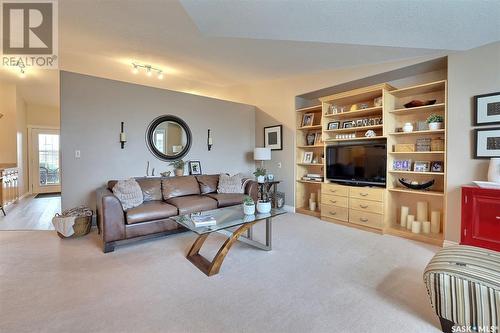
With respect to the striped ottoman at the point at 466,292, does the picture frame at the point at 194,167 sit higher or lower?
higher

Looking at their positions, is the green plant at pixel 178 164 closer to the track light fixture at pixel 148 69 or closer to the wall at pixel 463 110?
the track light fixture at pixel 148 69

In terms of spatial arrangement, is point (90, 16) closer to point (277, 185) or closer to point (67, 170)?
point (67, 170)

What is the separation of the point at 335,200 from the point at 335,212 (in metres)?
0.21

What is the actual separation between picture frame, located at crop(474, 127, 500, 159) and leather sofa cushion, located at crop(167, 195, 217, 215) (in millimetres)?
3517

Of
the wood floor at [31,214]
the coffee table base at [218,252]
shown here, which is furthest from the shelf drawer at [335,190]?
the wood floor at [31,214]

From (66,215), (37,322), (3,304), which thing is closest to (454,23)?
(37,322)

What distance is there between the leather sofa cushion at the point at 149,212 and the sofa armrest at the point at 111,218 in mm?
101

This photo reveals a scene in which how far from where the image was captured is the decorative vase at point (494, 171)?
2.56m

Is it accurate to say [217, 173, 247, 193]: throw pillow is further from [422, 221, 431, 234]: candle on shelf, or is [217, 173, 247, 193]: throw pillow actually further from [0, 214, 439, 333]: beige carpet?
[422, 221, 431, 234]: candle on shelf

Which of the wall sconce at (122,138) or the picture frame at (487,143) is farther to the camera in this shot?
the wall sconce at (122,138)

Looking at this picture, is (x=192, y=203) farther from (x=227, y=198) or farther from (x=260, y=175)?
(x=260, y=175)

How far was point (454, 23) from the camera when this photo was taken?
2.45 metres

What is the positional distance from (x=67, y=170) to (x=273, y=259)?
330 cm

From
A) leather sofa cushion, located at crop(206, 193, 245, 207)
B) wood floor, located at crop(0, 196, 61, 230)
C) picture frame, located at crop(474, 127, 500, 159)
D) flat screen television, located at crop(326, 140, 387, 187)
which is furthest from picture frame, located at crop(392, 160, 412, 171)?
wood floor, located at crop(0, 196, 61, 230)
